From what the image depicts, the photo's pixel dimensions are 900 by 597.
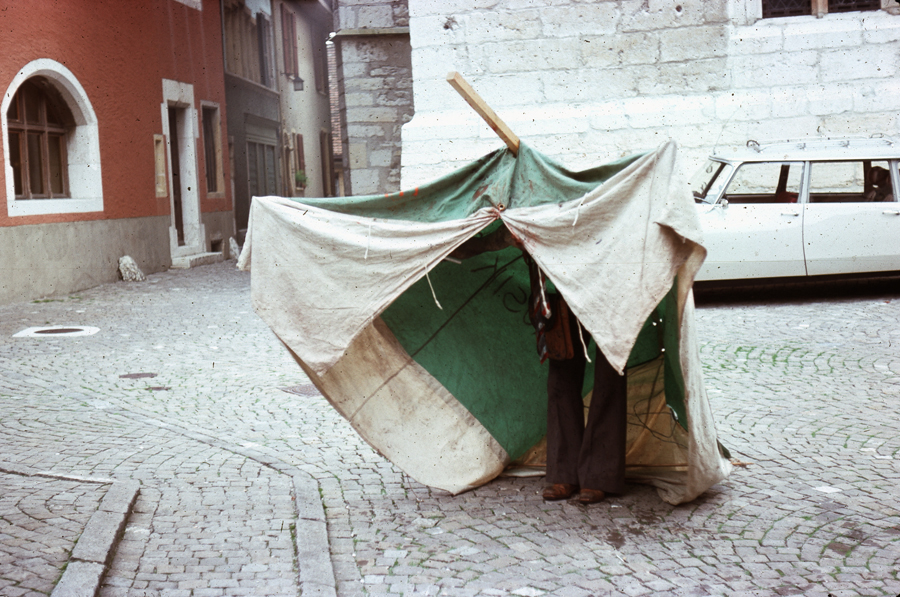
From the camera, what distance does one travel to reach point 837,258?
10.9 meters

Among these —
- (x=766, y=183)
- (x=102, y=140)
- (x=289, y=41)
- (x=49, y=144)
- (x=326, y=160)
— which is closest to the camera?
(x=766, y=183)

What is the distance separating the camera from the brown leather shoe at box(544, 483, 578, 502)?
460cm

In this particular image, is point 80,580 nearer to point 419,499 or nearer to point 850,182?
point 419,499

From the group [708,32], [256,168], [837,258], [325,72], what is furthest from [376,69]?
[325,72]

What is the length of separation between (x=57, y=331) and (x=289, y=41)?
21.4 m

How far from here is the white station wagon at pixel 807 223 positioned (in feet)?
35.3

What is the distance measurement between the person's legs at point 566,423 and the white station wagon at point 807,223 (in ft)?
21.3

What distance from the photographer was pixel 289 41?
30141 mm

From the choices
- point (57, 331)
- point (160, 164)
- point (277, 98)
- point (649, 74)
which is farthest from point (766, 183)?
point (277, 98)

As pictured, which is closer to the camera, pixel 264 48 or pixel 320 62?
pixel 264 48

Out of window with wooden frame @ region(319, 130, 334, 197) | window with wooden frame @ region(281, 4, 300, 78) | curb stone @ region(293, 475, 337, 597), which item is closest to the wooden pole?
curb stone @ region(293, 475, 337, 597)

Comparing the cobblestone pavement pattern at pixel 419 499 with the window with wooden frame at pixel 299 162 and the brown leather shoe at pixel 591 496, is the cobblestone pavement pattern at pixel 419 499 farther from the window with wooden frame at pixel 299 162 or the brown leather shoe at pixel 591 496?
the window with wooden frame at pixel 299 162

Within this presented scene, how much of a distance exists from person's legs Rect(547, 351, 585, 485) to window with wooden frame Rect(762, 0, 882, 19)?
9.22 m

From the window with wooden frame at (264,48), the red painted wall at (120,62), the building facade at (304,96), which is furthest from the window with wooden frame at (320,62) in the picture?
the red painted wall at (120,62)
